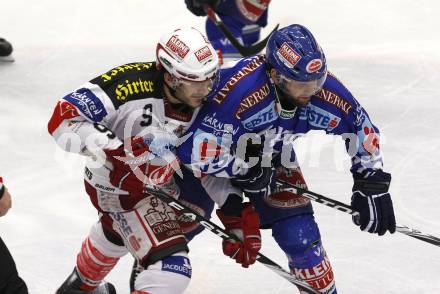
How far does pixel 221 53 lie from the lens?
5832 mm

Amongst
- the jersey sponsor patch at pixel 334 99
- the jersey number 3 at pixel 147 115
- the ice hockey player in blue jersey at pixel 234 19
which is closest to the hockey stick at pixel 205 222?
the jersey number 3 at pixel 147 115

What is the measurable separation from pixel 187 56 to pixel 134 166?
50 cm

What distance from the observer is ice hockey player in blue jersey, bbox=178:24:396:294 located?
354 cm

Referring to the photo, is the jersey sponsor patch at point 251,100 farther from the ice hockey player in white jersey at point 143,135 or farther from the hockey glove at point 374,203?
the hockey glove at point 374,203

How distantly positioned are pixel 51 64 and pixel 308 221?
3.48 metres

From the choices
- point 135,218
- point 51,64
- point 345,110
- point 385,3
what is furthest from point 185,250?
point 385,3

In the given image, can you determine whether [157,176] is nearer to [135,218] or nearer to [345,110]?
[135,218]

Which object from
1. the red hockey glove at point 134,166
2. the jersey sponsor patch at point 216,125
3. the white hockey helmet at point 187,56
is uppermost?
the white hockey helmet at point 187,56

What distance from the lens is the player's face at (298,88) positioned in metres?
3.48

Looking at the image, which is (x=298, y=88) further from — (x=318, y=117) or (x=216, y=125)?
(x=216, y=125)

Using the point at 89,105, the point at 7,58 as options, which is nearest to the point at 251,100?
the point at 89,105

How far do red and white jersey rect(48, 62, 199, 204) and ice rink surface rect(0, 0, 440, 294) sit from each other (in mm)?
1093

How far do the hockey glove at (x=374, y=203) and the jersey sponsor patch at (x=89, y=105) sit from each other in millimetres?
1137

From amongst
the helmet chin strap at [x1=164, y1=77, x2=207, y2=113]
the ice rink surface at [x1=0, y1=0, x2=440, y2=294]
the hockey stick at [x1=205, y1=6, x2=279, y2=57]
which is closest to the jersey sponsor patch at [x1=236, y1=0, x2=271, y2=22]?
the hockey stick at [x1=205, y1=6, x2=279, y2=57]
